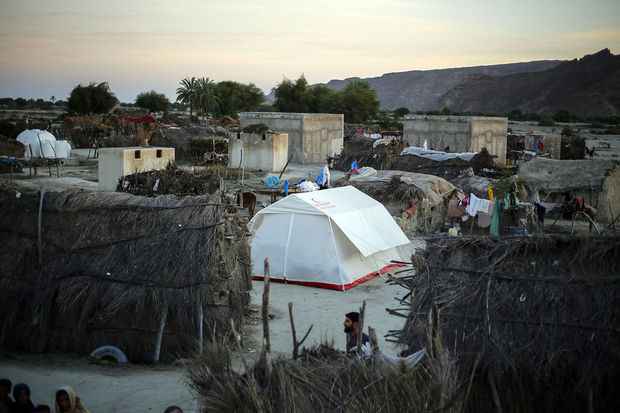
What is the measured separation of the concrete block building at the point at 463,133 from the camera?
1372 inches

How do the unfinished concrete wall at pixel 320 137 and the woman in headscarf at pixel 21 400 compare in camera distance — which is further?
the unfinished concrete wall at pixel 320 137

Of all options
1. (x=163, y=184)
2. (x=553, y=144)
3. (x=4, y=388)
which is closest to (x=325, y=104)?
(x=553, y=144)

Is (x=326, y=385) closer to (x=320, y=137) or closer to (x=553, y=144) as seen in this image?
(x=320, y=137)

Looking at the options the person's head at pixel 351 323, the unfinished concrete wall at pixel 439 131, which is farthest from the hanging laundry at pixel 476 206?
the unfinished concrete wall at pixel 439 131

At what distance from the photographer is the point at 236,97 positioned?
76875mm

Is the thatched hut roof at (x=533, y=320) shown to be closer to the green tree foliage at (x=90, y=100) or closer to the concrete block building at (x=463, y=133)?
the concrete block building at (x=463, y=133)

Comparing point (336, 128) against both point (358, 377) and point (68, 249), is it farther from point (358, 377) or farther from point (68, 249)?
point (358, 377)

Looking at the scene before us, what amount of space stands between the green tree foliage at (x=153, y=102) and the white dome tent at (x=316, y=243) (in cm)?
6889

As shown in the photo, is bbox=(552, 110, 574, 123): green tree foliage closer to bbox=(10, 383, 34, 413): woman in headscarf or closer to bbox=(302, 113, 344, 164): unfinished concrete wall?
bbox=(302, 113, 344, 164): unfinished concrete wall

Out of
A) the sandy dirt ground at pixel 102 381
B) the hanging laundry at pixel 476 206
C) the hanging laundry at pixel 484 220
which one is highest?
the hanging laundry at pixel 476 206

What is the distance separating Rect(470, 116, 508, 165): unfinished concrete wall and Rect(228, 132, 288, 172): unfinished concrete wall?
11.5m

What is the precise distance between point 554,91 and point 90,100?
86.8 m

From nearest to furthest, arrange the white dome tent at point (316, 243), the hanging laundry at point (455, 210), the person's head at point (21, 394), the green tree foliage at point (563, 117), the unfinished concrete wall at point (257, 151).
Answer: the person's head at point (21, 394), the white dome tent at point (316, 243), the hanging laundry at point (455, 210), the unfinished concrete wall at point (257, 151), the green tree foliage at point (563, 117)

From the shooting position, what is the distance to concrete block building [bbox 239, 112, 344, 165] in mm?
34844
